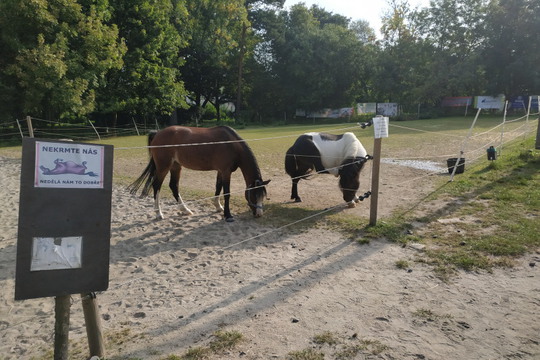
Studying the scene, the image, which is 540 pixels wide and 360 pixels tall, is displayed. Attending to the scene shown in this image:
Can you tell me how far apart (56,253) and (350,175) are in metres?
5.21

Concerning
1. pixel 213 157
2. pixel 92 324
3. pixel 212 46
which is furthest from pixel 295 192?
pixel 212 46

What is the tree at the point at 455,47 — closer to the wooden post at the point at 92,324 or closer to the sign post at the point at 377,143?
the sign post at the point at 377,143

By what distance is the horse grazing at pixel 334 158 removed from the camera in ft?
21.9

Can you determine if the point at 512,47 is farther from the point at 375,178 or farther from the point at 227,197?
the point at 227,197

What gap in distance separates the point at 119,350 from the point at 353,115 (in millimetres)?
38344

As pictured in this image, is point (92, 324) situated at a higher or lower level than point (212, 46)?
lower

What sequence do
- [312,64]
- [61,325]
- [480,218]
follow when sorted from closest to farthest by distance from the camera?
1. [61,325]
2. [480,218]
3. [312,64]

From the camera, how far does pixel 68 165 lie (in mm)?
2338

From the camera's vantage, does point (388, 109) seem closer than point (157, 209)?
No

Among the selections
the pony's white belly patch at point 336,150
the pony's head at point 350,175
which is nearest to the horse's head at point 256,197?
the pony's white belly patch at point 336,150

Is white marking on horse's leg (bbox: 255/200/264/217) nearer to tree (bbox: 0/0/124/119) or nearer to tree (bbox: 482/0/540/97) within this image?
tree (bbox: 0/0/124/119)

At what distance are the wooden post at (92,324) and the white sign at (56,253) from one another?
37cm

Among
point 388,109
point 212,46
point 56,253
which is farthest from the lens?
point 388,109

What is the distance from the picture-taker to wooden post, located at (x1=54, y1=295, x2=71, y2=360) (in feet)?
7.84
